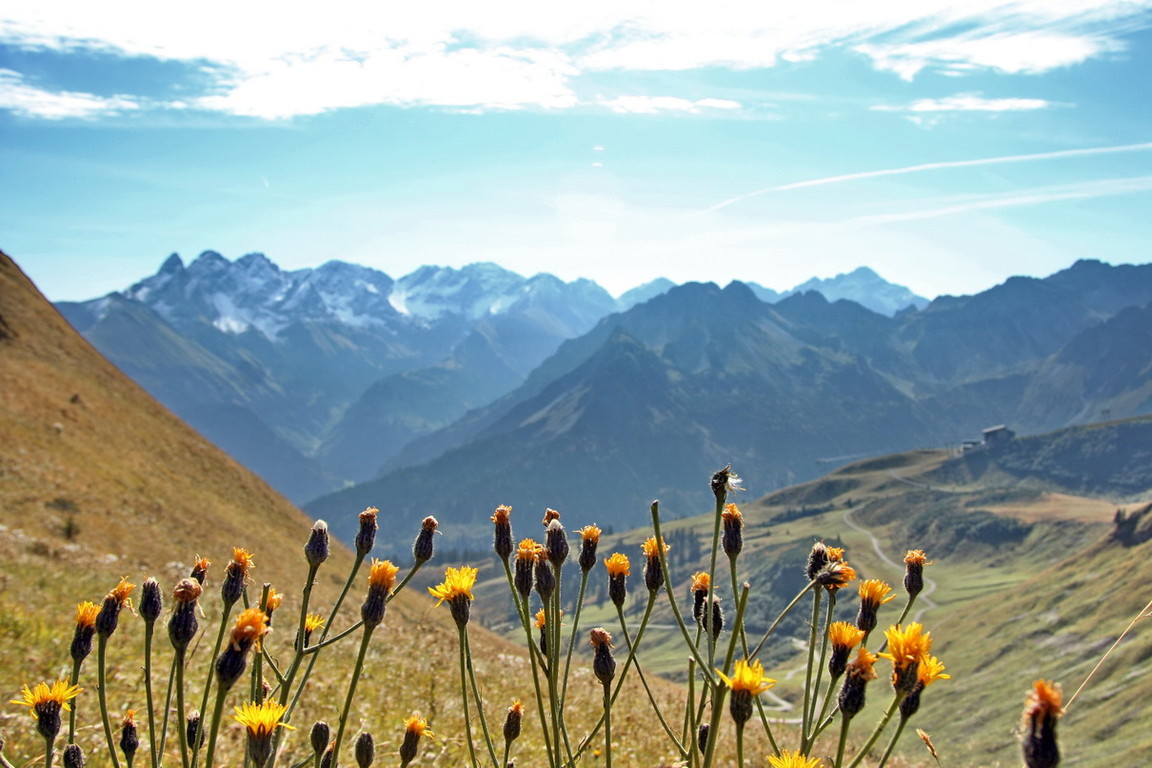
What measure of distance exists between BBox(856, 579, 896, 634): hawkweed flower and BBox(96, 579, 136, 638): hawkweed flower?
3.02 meters

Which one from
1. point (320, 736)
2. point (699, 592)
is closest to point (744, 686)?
point (699, 592)

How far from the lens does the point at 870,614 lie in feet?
10.7

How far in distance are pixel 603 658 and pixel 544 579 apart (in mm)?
451

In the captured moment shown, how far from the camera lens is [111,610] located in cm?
327

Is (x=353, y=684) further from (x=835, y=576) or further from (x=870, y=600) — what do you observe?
(x=870, y=600)

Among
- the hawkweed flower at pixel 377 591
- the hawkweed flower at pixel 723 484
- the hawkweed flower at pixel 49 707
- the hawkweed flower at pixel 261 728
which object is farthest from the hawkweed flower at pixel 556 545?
the hawkweed flower at pixel 49 707

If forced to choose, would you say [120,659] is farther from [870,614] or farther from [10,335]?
[10,335]

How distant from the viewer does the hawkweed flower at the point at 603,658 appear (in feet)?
10.5

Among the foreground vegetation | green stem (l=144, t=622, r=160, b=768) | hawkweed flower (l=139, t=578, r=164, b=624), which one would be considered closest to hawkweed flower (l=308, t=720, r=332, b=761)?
the foreground vegetation

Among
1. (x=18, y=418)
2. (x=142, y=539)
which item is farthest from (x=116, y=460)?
(x=142, y=539)

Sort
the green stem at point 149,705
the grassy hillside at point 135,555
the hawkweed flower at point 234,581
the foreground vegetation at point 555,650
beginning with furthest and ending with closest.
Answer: the grassy hillside at point 135,555 → the hawkweed flower at point 234,581 → the green stem at point 149,705 → the foreground vegetation at point 555,650

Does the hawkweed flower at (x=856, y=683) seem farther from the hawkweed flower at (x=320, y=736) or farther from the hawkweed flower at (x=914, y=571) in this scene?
the hawkweed flower at (x=320, y=736)

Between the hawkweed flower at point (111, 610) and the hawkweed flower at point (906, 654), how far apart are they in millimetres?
2931

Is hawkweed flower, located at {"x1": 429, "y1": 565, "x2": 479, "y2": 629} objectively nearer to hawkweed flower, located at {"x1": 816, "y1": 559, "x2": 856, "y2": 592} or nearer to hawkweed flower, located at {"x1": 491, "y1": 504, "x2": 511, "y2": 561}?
hawkweed flower, located at {"x1": 491, "y1": 504, "x2": 511, "y2": 561}
